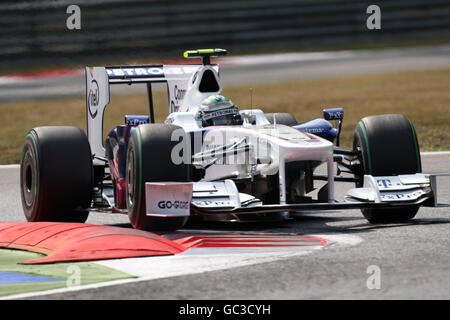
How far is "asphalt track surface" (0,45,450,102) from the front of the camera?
2428 centimetres

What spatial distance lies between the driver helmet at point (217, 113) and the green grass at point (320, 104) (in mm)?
6281

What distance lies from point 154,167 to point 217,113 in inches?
61.0

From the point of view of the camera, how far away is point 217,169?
29.3ft

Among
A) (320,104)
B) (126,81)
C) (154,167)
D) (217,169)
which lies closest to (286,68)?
(320,104)

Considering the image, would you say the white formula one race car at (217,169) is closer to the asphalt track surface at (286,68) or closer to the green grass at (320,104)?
the green grass at (320,104)

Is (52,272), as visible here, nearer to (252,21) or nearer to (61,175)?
(61,175)

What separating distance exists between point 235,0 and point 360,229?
24.0 metres

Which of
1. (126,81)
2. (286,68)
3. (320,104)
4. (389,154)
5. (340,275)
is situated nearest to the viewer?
(340,275)

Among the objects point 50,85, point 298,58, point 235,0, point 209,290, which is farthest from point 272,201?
point 235,0

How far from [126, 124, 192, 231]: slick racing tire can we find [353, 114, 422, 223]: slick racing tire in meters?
1.66

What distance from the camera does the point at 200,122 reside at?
952cm

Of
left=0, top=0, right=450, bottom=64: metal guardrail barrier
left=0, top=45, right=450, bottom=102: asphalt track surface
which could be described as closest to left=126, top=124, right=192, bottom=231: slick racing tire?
left=0, top=45, right=450, bottom=102: asphalt track surface

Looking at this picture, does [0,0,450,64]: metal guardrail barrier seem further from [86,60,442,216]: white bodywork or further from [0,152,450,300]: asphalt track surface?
[0,152,450,300]: asphalt track surface

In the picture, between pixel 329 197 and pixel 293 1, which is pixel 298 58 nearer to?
pixel 293 1
